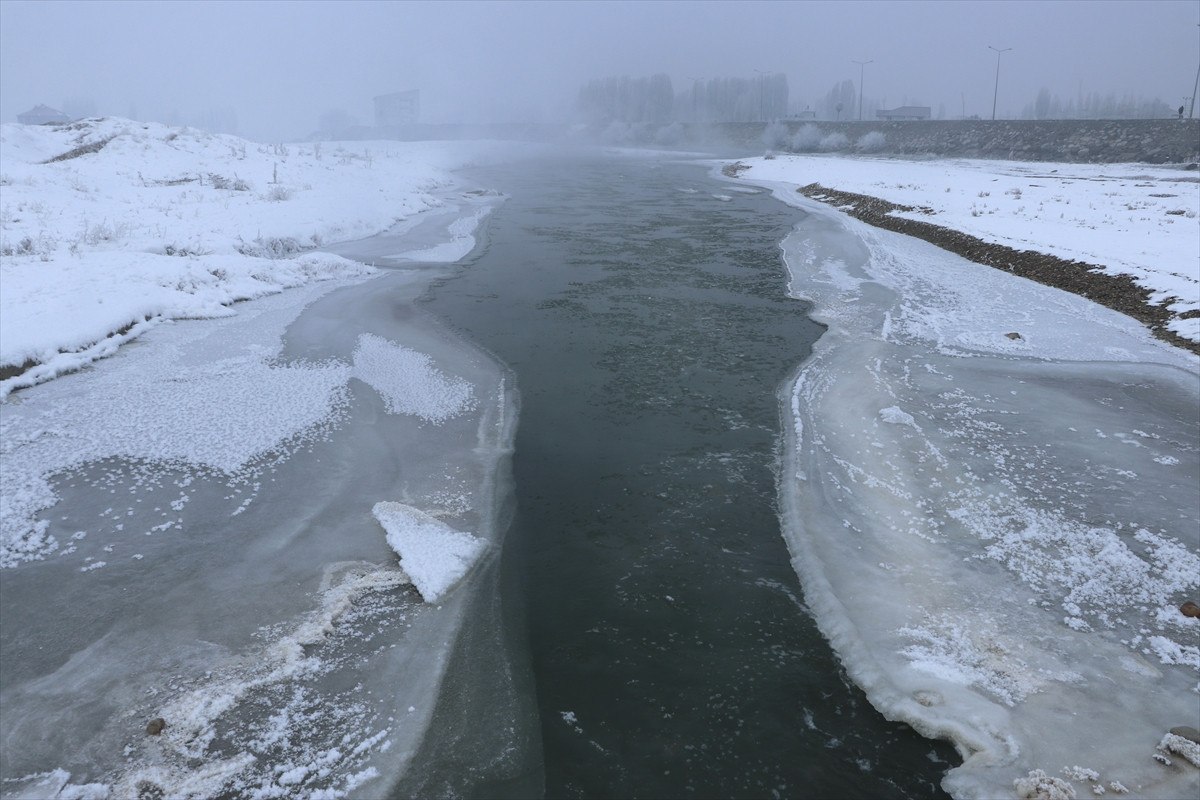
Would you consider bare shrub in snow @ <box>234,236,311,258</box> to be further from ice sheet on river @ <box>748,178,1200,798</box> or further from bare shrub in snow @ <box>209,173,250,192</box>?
ice sheet on river @ <box>748,178,1200,798</box>

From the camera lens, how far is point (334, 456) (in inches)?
303

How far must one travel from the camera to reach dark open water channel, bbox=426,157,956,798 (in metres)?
4.26

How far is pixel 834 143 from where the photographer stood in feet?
257

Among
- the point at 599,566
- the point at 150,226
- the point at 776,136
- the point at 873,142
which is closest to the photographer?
the point at 599,566

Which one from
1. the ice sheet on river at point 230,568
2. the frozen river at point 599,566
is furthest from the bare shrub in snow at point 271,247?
the ice sheet on river at point 230,568

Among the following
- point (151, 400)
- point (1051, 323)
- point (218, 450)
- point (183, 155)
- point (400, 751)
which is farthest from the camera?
point (183, 155)

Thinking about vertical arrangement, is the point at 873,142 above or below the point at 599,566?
above

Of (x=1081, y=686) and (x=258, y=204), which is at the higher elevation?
(x=258, y=204)

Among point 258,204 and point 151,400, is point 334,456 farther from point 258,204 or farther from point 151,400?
point 258,204

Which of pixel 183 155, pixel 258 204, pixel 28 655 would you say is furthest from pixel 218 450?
pixel 183 155

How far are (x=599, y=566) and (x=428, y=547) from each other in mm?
1491

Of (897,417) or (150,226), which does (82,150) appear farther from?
(897,417)

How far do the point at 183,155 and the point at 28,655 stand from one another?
32732mm

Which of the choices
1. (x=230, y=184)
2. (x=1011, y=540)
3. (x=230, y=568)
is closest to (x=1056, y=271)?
(x=1011, y=540)
